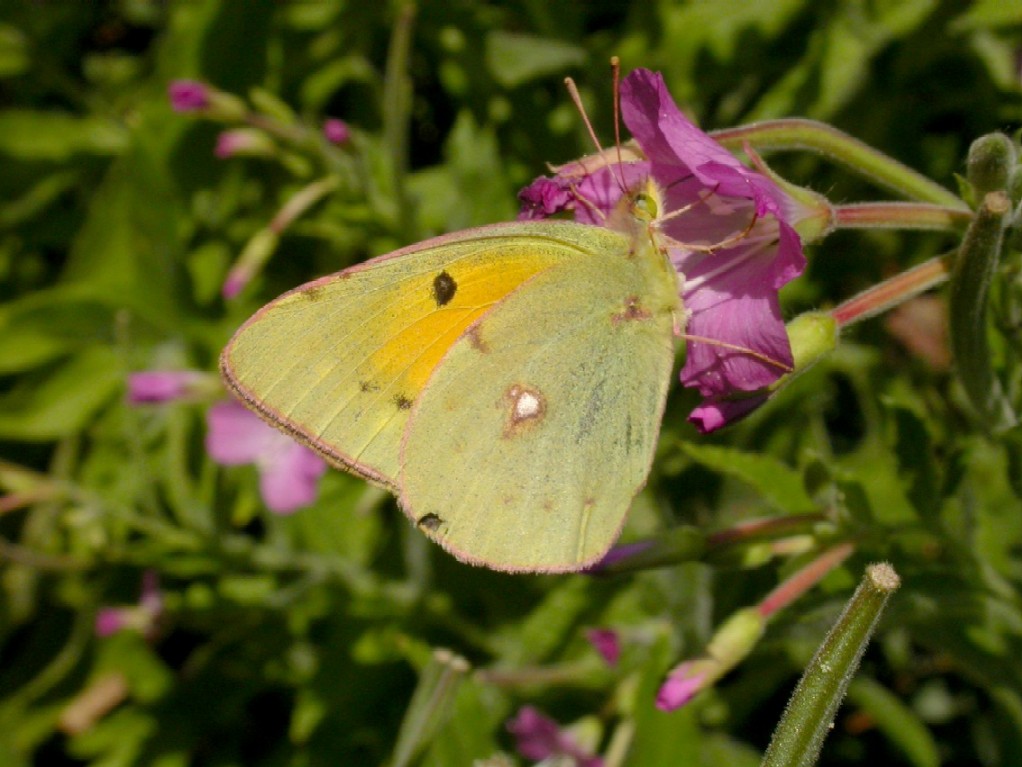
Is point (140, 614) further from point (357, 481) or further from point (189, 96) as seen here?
point (189, 96)

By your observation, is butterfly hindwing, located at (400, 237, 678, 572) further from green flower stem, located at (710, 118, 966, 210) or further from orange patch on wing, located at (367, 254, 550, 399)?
green flower stem, located at (710, 118, 966, 210)

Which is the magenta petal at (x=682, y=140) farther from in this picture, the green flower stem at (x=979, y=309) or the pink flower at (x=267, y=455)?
the pink flower at (x=267, y=455)

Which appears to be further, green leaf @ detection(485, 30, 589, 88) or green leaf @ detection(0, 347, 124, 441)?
green leaf @ detection(0, 347, 124, 441)

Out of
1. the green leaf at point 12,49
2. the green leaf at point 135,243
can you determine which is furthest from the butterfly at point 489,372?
the green leaf at point 12,49

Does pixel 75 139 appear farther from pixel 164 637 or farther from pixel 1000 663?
pixel 1000 663

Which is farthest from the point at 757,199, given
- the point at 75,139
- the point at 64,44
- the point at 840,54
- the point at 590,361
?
the point at 64,44

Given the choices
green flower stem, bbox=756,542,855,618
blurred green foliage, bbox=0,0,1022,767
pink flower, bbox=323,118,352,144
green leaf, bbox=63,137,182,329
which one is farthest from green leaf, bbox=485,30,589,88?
green flower stem, bbox=756,542,855,618

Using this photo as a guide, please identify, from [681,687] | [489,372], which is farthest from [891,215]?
[681,687]
